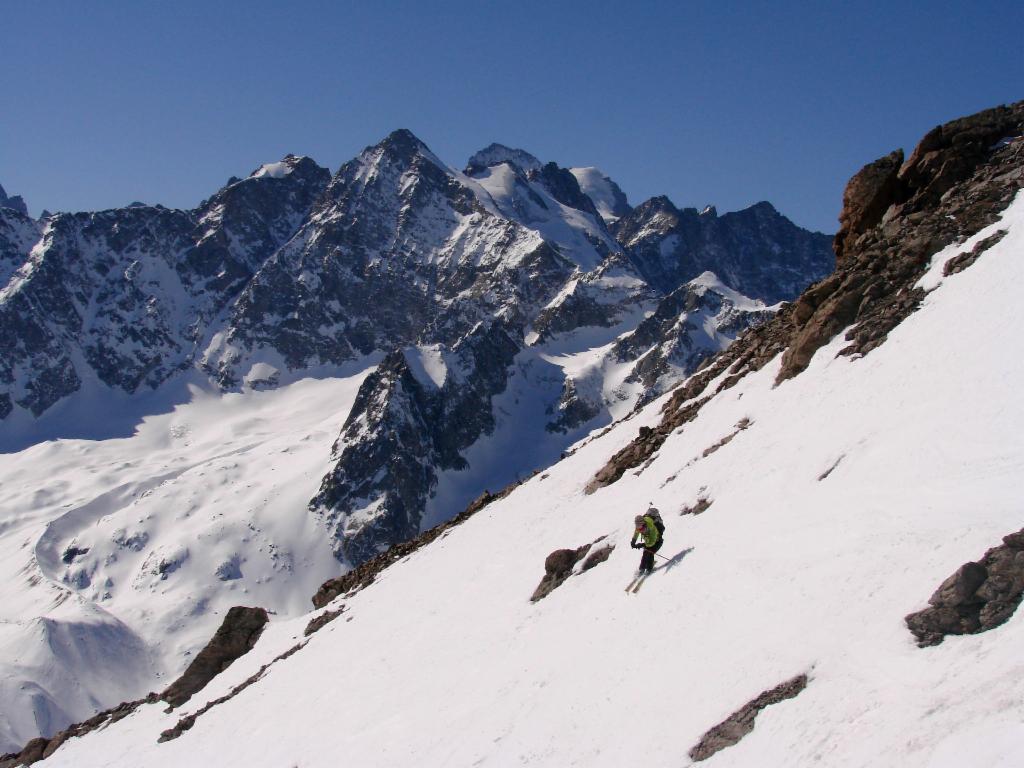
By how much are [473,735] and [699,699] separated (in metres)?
5.80

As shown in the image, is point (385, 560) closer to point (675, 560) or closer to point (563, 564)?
point (563, 564)

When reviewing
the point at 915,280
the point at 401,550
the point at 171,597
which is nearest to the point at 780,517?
the point at 915,280

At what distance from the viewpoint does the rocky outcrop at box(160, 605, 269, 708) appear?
4163 centimetres

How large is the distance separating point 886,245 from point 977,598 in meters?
24.9

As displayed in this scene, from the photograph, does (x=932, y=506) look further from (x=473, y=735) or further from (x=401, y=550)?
(x=401, y=550)

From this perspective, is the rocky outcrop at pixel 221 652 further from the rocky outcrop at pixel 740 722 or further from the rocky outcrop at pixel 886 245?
the rocky outcrop at pixel 740 722

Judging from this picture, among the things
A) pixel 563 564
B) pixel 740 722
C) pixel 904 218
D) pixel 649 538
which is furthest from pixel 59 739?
pixel 904 218

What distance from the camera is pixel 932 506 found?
1616 cm

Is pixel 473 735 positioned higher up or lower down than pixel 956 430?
lower down

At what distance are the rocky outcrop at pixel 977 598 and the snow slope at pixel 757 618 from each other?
25 cm

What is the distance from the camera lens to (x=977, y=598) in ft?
42.1

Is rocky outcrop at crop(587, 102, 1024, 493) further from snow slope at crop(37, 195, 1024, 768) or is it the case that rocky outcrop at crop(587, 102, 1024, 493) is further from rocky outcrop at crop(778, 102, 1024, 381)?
snow slope at crop(37, 195, 1024, 768)

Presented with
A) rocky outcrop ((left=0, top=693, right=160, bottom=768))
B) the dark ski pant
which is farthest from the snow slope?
rocky outcrop ((left=0, top=693, right=160, bottom=768))

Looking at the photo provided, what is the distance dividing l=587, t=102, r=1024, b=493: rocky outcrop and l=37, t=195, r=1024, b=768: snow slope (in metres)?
2.24
